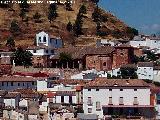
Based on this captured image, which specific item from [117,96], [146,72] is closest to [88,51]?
[146,72]

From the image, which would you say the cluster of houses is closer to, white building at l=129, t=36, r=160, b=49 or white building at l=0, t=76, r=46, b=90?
white building at l=0, t=76, r=46, b=90

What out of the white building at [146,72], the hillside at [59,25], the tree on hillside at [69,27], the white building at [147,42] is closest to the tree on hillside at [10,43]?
the hillside at [59,25]

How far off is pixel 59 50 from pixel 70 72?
9.62m

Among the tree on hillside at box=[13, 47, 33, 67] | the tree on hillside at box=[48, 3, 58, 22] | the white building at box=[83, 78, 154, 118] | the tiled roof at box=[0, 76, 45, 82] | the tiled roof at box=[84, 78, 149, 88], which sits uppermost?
the tree on hillside at box=[48, 3, 58, 22]

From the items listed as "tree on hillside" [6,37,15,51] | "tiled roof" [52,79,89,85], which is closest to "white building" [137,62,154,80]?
"tiled roof" [52,79,89,85]

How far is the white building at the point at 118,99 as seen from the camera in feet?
145

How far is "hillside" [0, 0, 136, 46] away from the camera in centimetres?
8431

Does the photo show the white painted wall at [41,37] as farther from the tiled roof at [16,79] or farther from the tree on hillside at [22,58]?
the tiled roof at [16,79]

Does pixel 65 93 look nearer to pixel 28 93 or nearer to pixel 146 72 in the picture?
pixel 28 93

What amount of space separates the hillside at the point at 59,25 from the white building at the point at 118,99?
3731 cm

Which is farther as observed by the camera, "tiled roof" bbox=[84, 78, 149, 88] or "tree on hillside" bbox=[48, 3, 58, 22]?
"tree on hillside" bbox=[48, 3, 58, 22]

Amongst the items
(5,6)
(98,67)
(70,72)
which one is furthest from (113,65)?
(5,6)

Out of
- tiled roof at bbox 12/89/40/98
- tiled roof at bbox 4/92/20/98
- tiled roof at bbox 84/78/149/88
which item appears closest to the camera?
tiled roof at bbox 84/78/149/88

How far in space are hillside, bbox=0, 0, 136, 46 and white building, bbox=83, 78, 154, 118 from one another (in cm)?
3731
